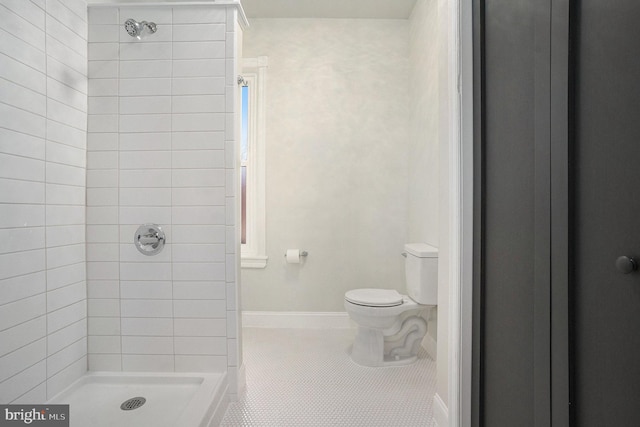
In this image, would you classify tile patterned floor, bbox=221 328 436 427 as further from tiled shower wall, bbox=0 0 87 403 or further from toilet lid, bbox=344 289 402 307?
tiled shower wall, bbox=0 0 87 403

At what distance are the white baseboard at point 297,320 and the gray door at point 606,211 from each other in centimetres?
237

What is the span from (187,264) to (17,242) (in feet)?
2.37

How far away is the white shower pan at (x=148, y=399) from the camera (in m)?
1.61

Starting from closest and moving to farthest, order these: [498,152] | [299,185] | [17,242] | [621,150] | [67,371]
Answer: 1. [621,150]
2. [498,152]
3. [17,242]
4. [67,371]
5. [299,185]

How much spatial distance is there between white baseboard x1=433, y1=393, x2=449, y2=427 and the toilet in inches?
25.6

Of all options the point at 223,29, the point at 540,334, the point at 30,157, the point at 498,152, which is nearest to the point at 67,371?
the point at 30,157

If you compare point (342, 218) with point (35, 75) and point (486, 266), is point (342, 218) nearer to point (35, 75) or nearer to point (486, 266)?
point (486, 266)

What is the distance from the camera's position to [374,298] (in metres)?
2.51

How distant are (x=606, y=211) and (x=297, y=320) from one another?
106 inches

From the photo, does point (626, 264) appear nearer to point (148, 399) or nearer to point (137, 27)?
point (148, 399)

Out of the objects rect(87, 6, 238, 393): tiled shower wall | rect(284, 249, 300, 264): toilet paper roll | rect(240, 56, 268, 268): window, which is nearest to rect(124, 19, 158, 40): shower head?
rect(87, 6, 238, 393): tiled shower wall

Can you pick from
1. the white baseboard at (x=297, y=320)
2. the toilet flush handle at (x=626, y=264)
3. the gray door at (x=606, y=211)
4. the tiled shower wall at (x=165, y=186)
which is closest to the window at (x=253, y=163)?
the white baseboard at (x=297, y=320)

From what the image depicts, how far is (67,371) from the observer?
1.83 metres

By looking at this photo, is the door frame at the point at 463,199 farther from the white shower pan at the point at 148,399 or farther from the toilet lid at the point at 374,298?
the white shower pan at the point at 148,399
